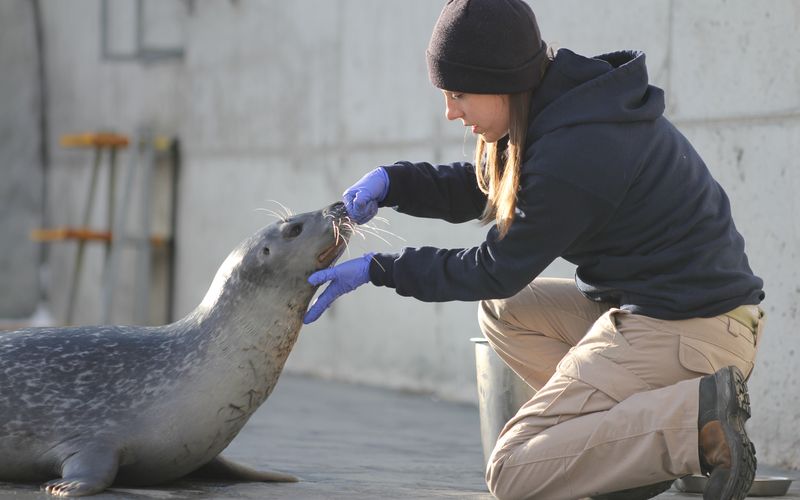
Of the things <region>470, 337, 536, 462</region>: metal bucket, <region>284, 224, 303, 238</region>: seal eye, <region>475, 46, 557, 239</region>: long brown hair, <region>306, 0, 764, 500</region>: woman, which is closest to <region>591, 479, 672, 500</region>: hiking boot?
<region>306, 0, 764, 500</region>: woman

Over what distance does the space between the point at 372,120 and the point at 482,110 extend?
12.1ft

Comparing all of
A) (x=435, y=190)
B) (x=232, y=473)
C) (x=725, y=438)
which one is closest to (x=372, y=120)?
(x=435, y=190)

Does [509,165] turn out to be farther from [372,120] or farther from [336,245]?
[372,120]

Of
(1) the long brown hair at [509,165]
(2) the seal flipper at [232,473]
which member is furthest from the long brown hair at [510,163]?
(2) the seal flipper at [232,473]

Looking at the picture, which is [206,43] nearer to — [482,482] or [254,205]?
[254,205]

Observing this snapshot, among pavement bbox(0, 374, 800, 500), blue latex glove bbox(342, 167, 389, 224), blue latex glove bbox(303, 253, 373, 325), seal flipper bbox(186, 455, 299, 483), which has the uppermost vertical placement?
blue latex glove bbox(342, 167, 389, 224)

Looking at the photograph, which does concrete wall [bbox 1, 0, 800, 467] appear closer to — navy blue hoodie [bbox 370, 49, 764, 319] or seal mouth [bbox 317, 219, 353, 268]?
navy blue hoodie [bbox 370, 49, 764, 319]

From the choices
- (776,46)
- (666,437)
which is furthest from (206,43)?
(666,437)

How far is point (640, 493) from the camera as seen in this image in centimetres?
340

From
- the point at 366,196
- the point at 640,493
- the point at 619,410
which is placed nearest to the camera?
the point at 619,410

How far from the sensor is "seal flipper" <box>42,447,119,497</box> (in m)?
3.31

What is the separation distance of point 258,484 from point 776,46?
230cm

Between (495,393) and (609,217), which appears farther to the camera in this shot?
(495,393)

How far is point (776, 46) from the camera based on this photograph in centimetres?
458
